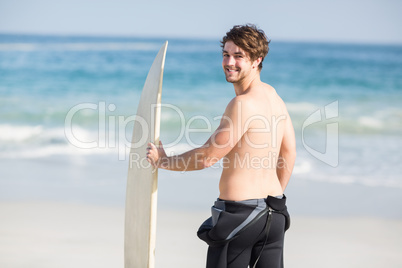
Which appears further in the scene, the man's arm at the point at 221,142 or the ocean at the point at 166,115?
the ocean at the point at 166,115

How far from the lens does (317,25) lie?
3288cm

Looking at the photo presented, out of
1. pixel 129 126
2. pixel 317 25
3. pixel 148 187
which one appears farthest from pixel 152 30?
pixel 148 187

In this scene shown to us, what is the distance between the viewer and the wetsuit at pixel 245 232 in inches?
87.1

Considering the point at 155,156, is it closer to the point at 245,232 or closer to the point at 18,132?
the point at 245,232

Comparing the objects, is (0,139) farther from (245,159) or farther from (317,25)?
(317,25)

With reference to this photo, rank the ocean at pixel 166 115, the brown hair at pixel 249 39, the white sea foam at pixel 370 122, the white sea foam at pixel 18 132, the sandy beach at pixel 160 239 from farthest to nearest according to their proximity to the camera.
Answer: the white sea foam at pixel 370 122
the white sea foam at pixel 18 132
the ocean at pixel 166 115
the sandy beach at pixel 160 239
the brown hair at pixel 249 39

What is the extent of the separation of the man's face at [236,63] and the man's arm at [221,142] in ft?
0.43

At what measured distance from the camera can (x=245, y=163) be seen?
222 cm

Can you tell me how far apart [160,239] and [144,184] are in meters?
1.66

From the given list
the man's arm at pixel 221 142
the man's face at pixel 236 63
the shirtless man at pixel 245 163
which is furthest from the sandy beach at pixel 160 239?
the man's face at pixel 236 63

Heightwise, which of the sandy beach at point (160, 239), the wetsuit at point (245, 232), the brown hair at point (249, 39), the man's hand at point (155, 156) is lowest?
the sandy beach at point (160, 239)

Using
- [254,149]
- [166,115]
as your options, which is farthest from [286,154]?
[166,115]

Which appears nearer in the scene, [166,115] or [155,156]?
[155,156]

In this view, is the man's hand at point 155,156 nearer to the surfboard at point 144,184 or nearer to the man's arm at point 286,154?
the surfboard at point 144,184
